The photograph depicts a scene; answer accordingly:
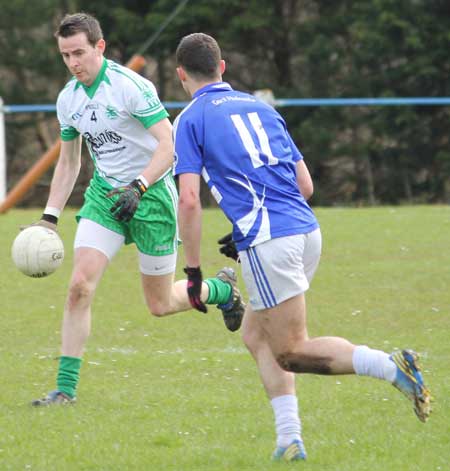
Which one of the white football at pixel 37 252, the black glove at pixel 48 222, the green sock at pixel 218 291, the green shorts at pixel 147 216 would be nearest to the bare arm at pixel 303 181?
the green shorts at pixel 147 216

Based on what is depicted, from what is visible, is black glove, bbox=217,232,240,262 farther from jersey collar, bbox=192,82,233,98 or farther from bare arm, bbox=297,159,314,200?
jersey collar, bbox=192,82,233,98

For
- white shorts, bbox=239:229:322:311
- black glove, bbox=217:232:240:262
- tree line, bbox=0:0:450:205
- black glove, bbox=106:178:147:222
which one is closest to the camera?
white shorts, bbox=239:229:322:311

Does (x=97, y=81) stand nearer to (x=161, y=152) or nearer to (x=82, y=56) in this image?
(x=82, y=56)

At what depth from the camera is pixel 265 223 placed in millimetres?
5156

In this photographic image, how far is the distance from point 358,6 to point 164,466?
74.0 feet

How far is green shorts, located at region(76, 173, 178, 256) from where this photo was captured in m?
6.89

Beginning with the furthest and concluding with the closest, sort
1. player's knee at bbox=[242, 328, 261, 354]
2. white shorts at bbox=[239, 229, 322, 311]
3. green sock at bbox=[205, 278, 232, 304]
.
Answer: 1. green sock at bbox=[205, 278, 232, 304]
2. player's knee at bbox=[242, 328, 261, 354]
3. white shorts at bbox=[239, 229, 322, 311]

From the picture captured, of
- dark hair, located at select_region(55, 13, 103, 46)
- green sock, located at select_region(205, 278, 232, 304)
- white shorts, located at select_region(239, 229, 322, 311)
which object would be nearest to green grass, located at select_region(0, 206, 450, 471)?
green sock, located at select_region(205, 278, 232, 304)

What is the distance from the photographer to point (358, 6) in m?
26.8

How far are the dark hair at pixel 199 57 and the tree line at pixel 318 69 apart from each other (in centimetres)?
2072

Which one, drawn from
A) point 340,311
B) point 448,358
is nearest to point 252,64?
point 340,311

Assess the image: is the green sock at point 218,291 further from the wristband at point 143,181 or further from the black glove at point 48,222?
the wristband at point 143,181

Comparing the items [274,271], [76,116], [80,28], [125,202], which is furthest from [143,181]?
[274,271]

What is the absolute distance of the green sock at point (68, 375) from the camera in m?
6.60
